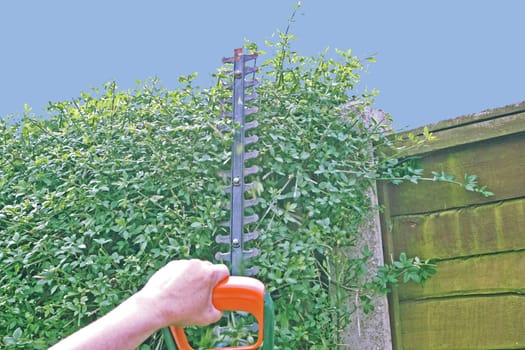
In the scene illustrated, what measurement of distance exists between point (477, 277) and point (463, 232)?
0.15 meters

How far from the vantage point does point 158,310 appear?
0.89 metres

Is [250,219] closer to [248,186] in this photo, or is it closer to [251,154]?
[248,186]

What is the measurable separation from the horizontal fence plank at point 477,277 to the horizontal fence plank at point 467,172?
0.62 feet

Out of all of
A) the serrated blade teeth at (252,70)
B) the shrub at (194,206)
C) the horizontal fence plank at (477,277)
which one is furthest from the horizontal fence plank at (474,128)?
the serrated blade teeth at (252,70)

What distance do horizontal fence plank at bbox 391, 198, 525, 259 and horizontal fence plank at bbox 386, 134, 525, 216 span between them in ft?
0.10

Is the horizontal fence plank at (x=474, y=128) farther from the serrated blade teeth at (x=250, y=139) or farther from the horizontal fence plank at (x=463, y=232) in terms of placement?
the serrated blade teeth at (x=250, y=139)

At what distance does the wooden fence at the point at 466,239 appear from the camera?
1.87 meters

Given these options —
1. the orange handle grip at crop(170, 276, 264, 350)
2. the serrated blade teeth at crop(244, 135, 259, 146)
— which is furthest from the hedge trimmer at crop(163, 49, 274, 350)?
the orange handle grip at crop(170, 276, 264, 350)

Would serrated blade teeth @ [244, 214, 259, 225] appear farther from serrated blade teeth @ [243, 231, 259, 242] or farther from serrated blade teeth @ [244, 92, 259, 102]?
serrated blade teeth @ [244, 92, 259, 102]

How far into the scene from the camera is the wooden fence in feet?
6.14

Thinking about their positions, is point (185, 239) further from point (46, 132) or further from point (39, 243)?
point (46, 132)

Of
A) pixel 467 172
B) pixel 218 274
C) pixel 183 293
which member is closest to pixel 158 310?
pixel 183 293

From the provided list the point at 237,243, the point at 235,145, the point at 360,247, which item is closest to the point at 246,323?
the point at 237,243

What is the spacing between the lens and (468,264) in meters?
1.93
